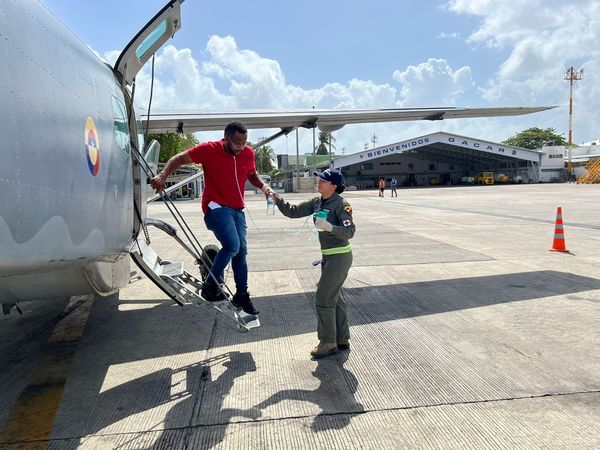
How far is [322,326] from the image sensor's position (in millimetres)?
4293

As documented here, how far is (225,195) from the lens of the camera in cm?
467

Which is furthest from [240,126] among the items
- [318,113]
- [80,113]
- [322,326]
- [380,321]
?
[318,113]

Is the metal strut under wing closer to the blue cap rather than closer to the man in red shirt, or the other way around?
the man in red shirt

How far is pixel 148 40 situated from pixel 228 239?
6.66ft

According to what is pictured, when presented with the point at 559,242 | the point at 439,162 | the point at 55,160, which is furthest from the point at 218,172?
the point at 439,162

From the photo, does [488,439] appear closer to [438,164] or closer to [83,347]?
[83,347]

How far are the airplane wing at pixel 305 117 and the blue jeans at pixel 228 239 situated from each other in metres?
2.75

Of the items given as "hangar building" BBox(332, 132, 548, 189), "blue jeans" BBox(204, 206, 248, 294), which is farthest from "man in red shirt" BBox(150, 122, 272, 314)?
"hangar building" BBox(332, 132, 548, 189)

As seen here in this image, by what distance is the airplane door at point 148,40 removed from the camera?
397 cm

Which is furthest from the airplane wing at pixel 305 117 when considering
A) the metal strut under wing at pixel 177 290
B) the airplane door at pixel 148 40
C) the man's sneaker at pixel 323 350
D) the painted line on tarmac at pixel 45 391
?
the man's sneaker at pixel 323 350

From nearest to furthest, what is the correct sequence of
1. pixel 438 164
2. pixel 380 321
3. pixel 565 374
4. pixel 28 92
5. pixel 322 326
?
pixel 28 92 → pixel 565 374 → pixel 322 326 → pixel 380 321 → pixel 438 164

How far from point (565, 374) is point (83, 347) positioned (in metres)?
4.62

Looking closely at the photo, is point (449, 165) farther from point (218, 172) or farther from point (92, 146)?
point (92, 146)

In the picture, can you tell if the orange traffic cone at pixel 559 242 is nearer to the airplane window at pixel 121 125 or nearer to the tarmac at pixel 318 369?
the tarmac at pixel 318 369
